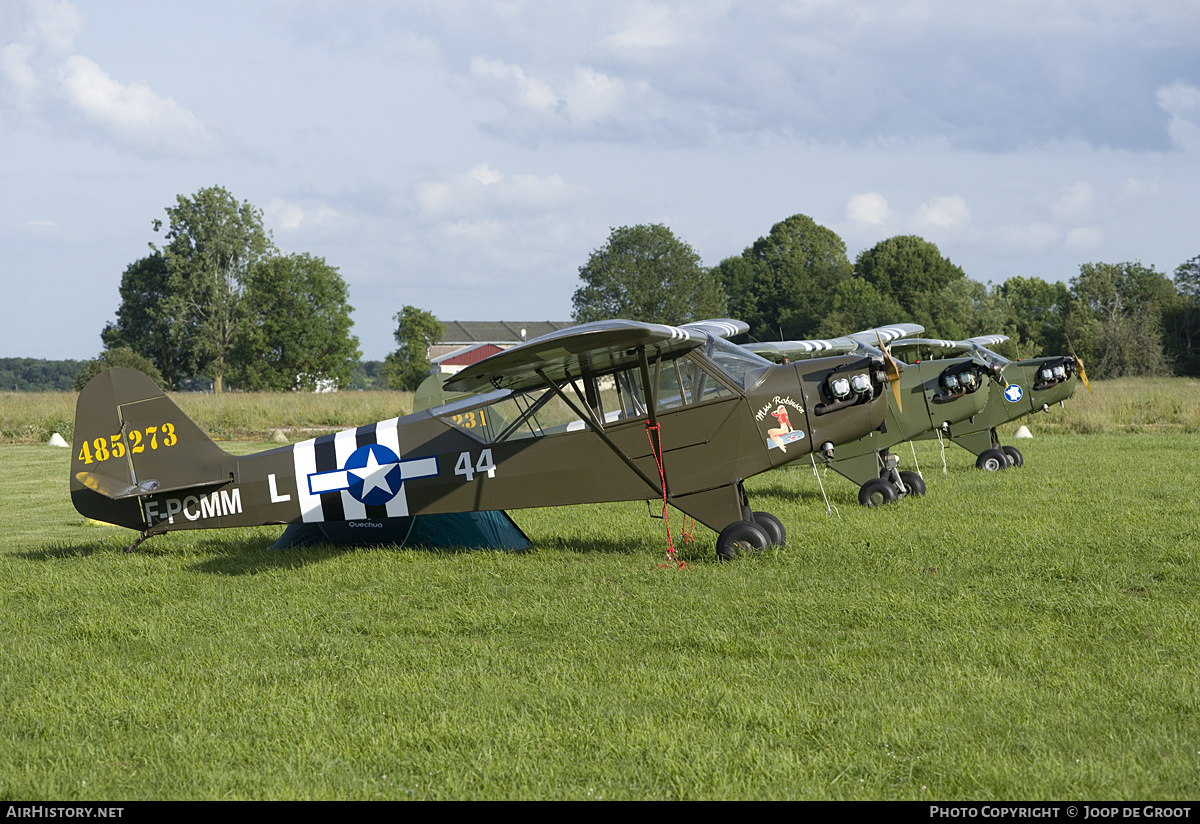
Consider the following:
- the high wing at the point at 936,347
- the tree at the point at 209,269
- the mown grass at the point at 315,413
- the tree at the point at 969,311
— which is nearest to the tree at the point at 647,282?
the tree at the point at 969,311

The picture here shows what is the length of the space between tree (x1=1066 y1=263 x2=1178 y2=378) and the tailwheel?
4297cm

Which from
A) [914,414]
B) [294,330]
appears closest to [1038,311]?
[294,330]

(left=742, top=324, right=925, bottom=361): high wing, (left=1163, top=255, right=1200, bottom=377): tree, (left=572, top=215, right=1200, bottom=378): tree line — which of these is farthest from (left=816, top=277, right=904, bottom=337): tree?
(left=742, top=324, right=925, bottom=361): high wing

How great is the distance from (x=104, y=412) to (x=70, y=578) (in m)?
1.65

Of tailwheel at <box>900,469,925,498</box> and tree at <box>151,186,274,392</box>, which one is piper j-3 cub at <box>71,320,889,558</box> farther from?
tree at <box>151,186,274,392</box>

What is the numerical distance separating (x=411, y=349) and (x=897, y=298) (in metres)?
42.6

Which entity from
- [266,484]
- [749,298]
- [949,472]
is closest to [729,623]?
[266,484]

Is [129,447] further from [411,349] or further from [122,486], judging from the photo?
[411,349]

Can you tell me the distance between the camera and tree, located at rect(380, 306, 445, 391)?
6019 centimetres

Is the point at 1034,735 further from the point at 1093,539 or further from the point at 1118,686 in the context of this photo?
the point at 1093,539

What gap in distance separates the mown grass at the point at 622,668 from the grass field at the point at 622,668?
20 millimetres

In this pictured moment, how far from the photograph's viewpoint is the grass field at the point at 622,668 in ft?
12.3

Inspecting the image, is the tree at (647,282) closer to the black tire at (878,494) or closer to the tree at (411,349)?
the tree at (411,349)

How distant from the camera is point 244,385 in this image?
59906mm
